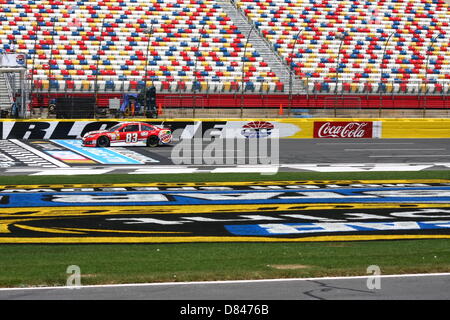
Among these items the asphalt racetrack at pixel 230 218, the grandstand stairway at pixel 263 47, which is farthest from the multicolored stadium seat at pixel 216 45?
the asphalt racetrack at pixel 230 218

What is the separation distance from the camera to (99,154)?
95.7 ft

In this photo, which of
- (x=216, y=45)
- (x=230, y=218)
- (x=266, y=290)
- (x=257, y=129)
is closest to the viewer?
(x=266, y=290)

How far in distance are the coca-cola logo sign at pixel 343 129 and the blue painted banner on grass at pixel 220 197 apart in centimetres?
1691

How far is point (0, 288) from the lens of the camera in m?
9.63

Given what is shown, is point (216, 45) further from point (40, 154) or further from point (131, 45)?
point (40, 154)

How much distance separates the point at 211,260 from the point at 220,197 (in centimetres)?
722

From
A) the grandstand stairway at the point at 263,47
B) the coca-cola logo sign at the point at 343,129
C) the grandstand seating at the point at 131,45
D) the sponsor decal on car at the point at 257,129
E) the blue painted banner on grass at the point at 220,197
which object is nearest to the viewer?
the blue painted banner on grass at the point at 220,197

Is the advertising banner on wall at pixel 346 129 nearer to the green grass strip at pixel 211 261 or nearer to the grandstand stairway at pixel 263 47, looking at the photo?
the grandstand stairway at pixel 263 47

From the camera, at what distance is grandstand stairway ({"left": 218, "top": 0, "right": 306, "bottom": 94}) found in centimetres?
4122

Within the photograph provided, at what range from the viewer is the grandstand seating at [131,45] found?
126ft

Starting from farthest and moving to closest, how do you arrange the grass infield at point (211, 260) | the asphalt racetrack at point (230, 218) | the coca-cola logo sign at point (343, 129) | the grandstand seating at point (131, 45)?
the grandstand seating at point (131, 45) → the coca-cola logo sign at point (343, 129) → the grass infield at point (211, 260) → the asphalt racetrack at point (230, 218)

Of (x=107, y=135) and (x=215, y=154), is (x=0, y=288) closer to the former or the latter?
(x=215, y=154)

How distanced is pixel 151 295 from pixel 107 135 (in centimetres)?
2261

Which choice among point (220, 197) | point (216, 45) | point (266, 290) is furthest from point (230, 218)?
point (216, 45)
